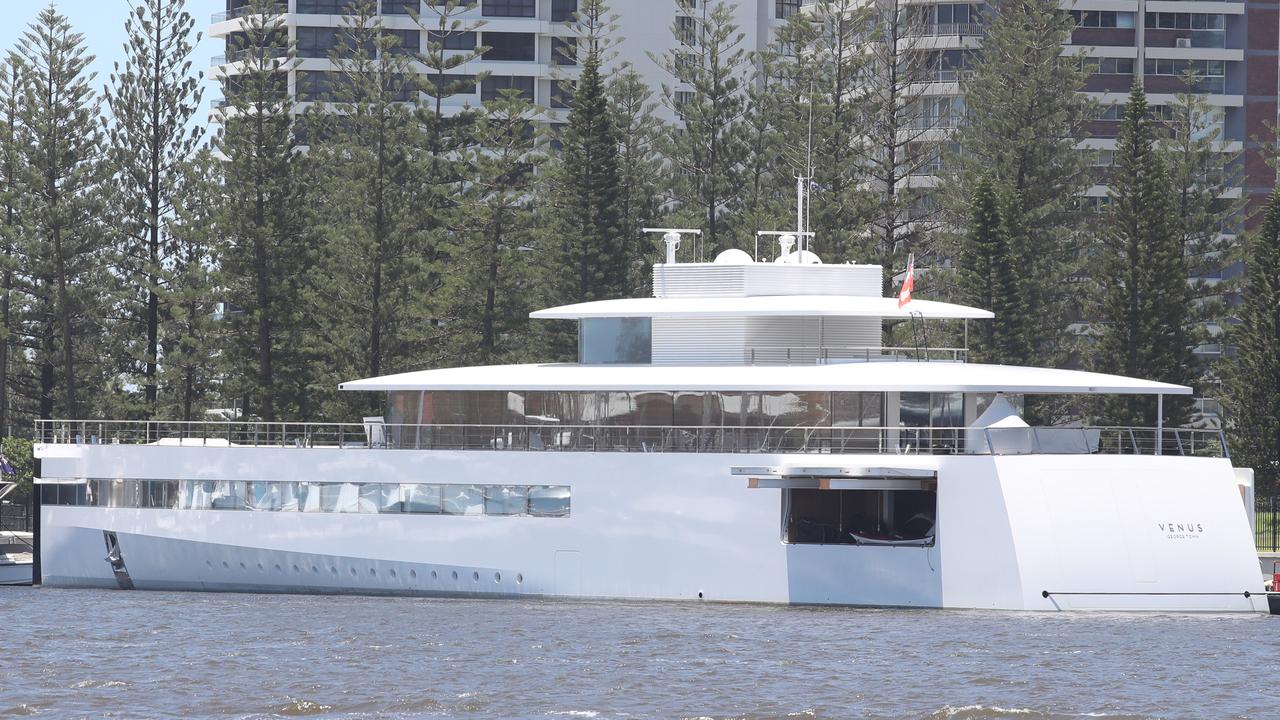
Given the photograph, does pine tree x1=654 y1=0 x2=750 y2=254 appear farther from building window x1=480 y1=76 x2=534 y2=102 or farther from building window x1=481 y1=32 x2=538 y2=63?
building window x1=481 y1=32 x2=538 y2=63

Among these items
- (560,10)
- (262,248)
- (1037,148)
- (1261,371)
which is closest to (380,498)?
(262,248)

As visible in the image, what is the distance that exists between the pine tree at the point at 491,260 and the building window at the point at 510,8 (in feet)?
80.6

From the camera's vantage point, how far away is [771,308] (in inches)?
1270

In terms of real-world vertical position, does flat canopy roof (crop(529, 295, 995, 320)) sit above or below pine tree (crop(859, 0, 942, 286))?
below

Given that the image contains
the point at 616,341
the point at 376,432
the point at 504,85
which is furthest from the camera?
the point at 504,85

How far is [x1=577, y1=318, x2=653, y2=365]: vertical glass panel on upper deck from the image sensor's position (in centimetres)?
3369

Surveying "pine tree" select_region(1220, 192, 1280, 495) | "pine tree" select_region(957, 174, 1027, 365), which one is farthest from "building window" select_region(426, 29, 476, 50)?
"pine tree" select_region(1220, 192, 1280, 495)

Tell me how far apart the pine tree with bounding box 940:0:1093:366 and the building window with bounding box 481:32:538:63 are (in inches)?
1079

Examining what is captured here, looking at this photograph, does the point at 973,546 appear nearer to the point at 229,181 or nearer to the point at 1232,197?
the point at 229,181

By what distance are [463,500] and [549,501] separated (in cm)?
148

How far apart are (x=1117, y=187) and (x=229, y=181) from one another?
23.5 metres

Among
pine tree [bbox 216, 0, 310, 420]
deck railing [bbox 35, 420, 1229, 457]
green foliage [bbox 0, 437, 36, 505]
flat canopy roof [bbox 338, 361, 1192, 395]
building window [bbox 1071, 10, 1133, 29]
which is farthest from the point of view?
building window [bbox 1071, 10, 1133, 29]

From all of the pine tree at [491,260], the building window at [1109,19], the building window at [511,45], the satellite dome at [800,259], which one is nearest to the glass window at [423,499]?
the satellite dome at [800,259]

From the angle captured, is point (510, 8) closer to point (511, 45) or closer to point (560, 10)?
point (511, 45)
